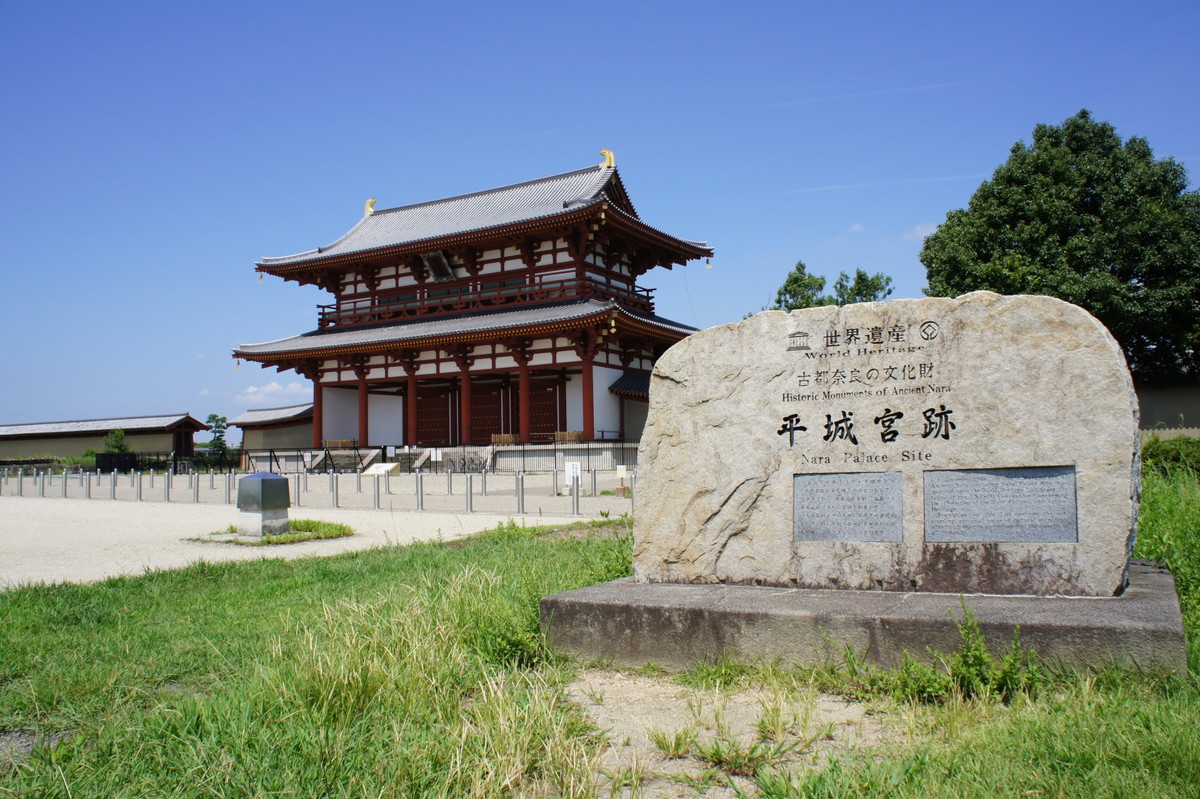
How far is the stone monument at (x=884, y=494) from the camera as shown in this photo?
404 centimetres

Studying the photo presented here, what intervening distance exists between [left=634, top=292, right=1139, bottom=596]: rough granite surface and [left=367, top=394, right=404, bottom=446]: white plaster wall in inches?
1114

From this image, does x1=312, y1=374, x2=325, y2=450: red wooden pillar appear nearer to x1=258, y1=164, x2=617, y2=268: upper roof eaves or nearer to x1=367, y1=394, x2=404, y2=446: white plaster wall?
x1=367, y1=394, x2=404, y2=446: white plaster wall

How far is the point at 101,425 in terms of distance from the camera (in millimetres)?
41656

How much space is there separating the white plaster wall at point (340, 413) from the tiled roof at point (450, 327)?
2.24 meters

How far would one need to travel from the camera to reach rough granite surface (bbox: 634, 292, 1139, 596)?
4164mm

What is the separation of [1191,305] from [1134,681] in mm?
25148

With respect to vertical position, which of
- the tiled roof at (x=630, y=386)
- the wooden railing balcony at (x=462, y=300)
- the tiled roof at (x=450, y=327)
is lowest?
the tiled roof at (x=630, y=386)

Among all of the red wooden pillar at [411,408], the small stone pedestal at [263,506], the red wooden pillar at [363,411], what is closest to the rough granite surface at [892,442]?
the small stone pedestal at [263,506]

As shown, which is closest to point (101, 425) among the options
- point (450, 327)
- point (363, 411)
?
point (363, 411)

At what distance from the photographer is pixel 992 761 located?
275 cm

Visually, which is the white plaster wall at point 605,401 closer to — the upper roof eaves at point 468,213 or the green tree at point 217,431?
the upper roof eaves at point 468,213

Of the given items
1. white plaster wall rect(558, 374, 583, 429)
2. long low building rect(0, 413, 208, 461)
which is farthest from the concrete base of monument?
long low building rect(0, 413, 208, 461)

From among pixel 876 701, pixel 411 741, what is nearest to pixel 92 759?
pixel 411 741

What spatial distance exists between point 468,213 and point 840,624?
30574 mm
